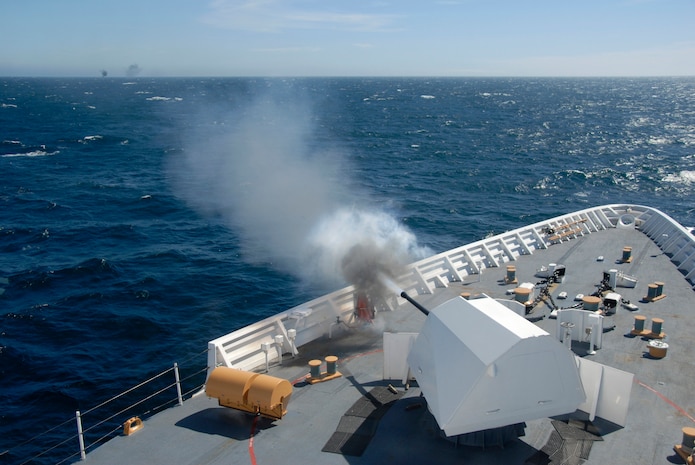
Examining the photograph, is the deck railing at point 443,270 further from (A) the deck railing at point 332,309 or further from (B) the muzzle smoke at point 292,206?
(B) the muzzle smoke at point 292,206

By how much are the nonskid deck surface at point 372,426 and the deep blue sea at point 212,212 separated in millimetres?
4414

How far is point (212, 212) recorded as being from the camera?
57.8 m

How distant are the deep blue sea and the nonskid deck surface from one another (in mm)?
4414

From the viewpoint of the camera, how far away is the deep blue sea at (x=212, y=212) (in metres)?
30.7

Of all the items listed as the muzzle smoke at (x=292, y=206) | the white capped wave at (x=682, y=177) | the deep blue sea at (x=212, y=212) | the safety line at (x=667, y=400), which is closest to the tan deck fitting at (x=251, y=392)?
the deep blue sea at (x=212, y=212)

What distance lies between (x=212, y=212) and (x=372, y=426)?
4636 cm

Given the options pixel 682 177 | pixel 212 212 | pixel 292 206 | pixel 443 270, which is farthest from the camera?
pixel 682 177

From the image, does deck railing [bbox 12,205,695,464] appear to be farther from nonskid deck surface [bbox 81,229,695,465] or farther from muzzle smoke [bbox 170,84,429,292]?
muzzle smoke [bbox 170,84,429,292]

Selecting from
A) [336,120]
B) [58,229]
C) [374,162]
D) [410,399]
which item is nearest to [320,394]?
[410,399]

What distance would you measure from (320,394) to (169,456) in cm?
417

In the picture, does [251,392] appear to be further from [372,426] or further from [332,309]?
[332,309]

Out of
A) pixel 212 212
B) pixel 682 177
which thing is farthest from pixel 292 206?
pixel 682 177

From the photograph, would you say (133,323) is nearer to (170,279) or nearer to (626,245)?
(170,279)

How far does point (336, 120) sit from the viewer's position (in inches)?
5817
